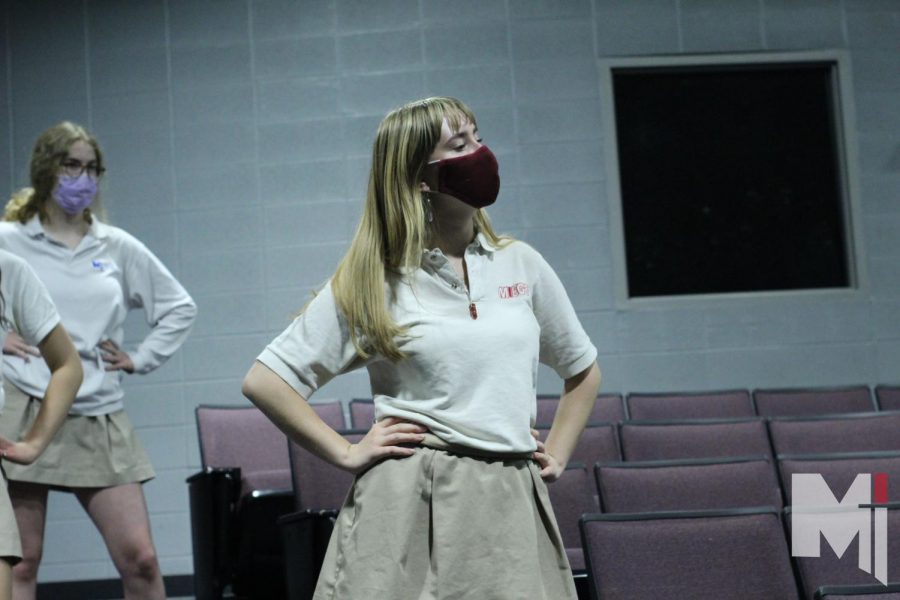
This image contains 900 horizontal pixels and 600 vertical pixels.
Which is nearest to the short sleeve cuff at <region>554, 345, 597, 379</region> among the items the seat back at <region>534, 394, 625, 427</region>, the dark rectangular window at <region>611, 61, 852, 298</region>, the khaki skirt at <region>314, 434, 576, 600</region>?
the khaki skirt at <region>314, 434, 576, 600</region>

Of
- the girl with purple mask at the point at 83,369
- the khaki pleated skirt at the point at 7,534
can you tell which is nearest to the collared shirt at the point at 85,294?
the girl with purple mask at the point at 83,369

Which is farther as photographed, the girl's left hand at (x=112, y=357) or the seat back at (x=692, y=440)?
the seat back at (x=692, y=440)

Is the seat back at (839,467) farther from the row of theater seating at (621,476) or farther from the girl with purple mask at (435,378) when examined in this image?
the girl with purple mask at (435,378)

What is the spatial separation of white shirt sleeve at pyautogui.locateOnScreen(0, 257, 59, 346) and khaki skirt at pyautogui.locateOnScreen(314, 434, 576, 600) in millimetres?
887

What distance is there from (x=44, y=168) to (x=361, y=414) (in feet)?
5.04

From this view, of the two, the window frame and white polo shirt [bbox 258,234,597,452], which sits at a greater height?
the window frame

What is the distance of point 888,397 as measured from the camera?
15.0 ft

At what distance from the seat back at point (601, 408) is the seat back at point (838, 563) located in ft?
6.04

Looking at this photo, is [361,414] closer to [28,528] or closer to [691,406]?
[691,406]

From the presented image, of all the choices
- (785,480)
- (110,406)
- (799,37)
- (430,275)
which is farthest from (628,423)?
(799,37)

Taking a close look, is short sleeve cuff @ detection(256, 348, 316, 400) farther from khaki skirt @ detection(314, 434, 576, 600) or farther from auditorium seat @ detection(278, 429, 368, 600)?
auditorium seat @ detection(278, 429, 368, 600)

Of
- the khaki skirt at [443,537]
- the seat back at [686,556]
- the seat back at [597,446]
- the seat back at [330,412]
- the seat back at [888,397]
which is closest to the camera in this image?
the khaki skirt at [443,537]

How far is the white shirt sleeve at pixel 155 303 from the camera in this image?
129 inches

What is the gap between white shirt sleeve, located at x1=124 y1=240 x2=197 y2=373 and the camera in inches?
129
